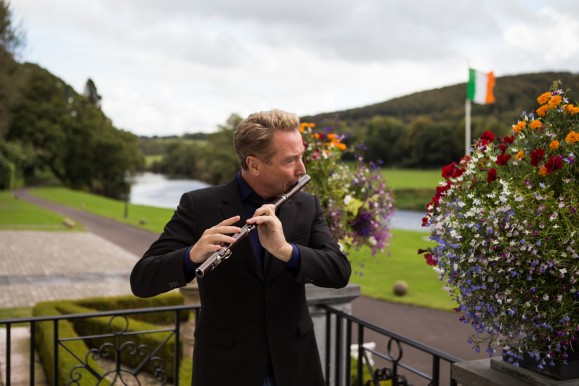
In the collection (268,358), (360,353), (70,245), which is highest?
(268,358)

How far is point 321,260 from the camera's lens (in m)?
2.38

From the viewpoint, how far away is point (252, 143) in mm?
2410

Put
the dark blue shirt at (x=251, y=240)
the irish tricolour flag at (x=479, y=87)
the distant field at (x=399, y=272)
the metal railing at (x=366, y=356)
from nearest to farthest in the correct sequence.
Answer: the dark blue shirt at (x=251, y=240)
the metal railing at (x=366, y=356)
the distant field at (x=399, y=272)
the irish tricolour flag at (x=479, y=87)

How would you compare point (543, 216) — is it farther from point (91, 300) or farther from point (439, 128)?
point (439, 128)

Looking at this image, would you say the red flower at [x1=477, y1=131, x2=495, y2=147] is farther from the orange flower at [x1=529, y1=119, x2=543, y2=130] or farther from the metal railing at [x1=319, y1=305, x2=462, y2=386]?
the metal railing at [x1=319, y1=305, x2=462, y2=386]

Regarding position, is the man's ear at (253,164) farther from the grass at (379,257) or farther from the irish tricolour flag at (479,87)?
the irish tricolour flag at (479,87)

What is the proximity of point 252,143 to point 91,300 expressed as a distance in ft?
30.8

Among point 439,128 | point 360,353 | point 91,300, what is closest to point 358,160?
point 360,353

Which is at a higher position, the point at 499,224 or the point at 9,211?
the point at 499,224

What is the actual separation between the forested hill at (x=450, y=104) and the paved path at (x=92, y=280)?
104 ft

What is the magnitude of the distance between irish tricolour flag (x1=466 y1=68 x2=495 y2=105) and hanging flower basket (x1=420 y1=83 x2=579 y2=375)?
2487 cm

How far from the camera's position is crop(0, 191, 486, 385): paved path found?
11.7m

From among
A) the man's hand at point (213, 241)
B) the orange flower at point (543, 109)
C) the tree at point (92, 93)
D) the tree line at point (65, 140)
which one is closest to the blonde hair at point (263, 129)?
the man's hand at point (213, 241)

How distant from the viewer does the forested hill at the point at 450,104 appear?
5312 centimetres
